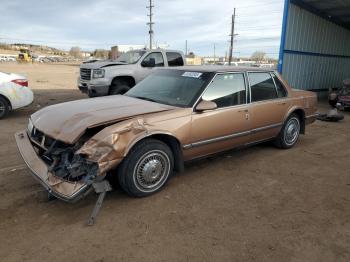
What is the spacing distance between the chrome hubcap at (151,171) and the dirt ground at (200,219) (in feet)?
0.55

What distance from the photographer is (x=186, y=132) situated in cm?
392

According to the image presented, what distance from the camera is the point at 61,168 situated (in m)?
3.27

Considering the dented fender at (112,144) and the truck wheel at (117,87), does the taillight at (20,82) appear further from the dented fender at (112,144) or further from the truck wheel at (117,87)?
the dented fender at (112,144)

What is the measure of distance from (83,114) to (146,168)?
992 mm

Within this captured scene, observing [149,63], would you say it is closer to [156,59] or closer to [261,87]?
[156,59]

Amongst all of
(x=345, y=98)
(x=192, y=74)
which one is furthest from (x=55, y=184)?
(x=345, y=98)

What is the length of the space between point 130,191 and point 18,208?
49.8 inches

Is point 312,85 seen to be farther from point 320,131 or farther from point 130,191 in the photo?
point 130,191

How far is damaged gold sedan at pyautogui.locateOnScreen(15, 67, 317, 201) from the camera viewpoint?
3.18 metres

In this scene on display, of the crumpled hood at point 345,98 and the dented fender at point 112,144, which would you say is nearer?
the dented fender at point 112,144

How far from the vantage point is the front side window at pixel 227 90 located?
4328mm

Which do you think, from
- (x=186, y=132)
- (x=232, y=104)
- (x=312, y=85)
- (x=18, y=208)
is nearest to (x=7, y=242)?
(x=18, y=208)

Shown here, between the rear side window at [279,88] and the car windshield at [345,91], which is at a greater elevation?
the rear side window at [279,88]

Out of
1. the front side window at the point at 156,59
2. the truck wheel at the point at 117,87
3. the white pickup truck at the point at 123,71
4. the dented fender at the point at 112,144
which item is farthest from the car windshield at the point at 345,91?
the dented fender at the point at 112,144
